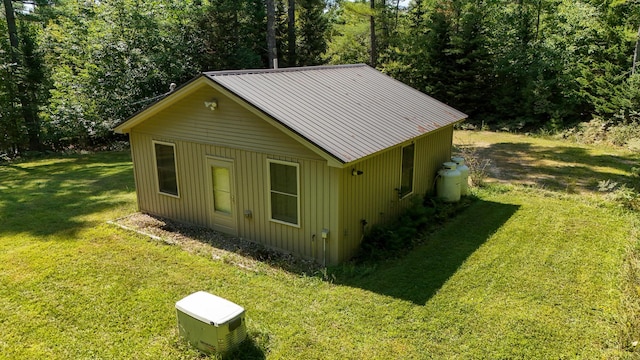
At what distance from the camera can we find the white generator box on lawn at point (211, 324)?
17.0ft

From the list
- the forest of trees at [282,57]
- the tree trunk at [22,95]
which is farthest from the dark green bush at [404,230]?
the tree trunk at [22,95]

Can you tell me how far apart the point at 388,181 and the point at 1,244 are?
782cm

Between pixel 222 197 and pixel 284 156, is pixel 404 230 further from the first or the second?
pixel 222 197

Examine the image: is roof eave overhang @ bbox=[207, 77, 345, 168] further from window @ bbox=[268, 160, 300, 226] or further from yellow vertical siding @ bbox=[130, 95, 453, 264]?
window @ bbox=[268, 160, 300, 226]

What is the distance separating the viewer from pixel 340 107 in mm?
8805

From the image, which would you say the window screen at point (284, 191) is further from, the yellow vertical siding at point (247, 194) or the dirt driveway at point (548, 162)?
the dirt driveway at point (548, 162)

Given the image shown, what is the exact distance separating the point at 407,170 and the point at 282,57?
1822 centimetres

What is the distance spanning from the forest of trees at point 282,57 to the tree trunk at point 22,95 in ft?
0.14

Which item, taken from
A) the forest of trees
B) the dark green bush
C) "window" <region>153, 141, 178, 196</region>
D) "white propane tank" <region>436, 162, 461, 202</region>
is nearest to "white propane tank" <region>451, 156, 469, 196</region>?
"white propane tank" <region>436, 162, 461, 202</region>

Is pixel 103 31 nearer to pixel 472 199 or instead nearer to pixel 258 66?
pixel 258 66

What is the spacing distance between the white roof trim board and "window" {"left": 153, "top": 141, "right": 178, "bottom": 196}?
75cm

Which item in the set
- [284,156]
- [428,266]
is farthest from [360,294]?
[284,156]

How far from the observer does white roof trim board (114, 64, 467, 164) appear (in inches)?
290

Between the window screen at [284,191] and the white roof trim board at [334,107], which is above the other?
the white roof trim board at [334,107]
